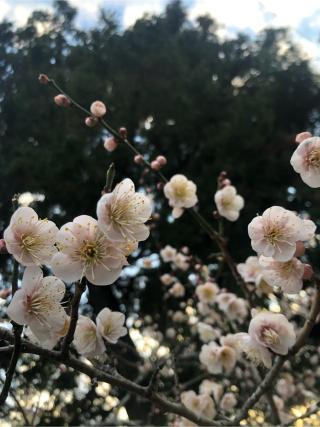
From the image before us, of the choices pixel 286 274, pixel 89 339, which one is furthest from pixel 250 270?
pixel 89 339

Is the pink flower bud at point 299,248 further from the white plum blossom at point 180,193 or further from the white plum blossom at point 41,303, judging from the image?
the white plum blossom at point 180,193

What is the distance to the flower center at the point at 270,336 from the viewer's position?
1.01m

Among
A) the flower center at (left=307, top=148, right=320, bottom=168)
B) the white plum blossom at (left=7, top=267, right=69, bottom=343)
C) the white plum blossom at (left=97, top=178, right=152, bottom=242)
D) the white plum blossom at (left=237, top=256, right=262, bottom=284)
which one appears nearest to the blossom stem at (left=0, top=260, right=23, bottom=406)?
the white plum blossom at (left=7, top=267, right=69, bottom=343)

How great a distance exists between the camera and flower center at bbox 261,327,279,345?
1007mm

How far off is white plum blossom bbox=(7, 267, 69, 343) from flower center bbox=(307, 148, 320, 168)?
0.58 m

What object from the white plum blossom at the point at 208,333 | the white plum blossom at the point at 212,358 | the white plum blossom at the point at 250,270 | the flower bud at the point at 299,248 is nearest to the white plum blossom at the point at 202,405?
the white plum blossom at the point at 212,358

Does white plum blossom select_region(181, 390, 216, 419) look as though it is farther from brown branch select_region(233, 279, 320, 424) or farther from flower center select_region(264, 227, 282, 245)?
flower center select_region(264, 227, 282, 245)

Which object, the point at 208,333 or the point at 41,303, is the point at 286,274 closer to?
the point at 41,303

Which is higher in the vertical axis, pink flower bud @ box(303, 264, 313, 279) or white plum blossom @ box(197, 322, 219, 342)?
pink flower bud @ box(303, 264, 313, 279)

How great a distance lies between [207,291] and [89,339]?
149 centimetres

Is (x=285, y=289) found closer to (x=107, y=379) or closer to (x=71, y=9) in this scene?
(x=107, y=379)

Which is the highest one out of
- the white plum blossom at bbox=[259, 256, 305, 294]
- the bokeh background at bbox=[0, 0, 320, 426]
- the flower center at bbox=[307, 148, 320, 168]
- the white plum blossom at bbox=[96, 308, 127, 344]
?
the flower center at bbox=[307, 148, 320, 168]

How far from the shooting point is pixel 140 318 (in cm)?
430

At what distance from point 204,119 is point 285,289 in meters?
3.90
